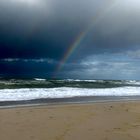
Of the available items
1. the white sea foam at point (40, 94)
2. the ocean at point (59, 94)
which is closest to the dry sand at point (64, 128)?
the ocean at point (59, 94)

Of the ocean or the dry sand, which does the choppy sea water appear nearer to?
the ocean

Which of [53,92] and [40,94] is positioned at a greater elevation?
[53,92]

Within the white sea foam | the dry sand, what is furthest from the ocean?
the dry sand

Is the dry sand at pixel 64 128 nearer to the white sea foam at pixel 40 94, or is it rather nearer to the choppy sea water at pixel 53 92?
the choppy sea water at pixel 53 92

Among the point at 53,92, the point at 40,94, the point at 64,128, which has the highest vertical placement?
the point at 53,92

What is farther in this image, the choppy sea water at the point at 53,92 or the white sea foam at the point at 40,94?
the choppy sea water at the point at 53,92

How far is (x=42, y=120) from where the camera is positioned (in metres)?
8.13

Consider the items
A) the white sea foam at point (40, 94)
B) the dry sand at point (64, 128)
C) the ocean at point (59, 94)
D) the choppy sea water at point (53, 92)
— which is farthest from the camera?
the choppy sea water at point (53, 92)

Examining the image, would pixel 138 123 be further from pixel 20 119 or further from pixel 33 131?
pixel 20 119

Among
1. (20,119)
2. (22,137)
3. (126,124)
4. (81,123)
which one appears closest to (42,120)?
(20,119)

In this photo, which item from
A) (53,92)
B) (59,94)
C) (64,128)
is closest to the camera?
(64,128)

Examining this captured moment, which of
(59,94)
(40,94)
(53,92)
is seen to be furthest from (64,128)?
(53,92)

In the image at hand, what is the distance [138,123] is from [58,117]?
2959mm

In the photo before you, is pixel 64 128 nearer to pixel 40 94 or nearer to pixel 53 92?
pixel 40 94
